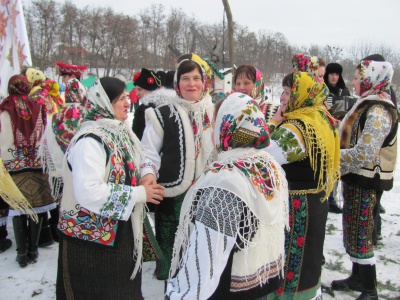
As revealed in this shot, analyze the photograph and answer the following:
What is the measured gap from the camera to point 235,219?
53.4 inches

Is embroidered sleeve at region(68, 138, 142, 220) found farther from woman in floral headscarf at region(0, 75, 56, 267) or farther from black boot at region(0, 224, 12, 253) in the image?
black boot at region(0, 224, 12, 253)

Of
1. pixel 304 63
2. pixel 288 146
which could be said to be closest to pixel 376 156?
pixel 288 146

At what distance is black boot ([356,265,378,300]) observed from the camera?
8.91 ft

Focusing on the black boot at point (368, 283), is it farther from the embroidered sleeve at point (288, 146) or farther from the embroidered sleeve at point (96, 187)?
the embroidered sleeve at point (96, 187)

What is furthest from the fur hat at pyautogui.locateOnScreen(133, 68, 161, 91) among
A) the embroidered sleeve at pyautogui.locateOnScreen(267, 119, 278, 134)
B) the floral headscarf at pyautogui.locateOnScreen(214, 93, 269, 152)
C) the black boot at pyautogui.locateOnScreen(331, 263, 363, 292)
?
the black boot at pyautogui.locateOnScreen(331, 263, 363, 292)

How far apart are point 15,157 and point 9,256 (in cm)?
109

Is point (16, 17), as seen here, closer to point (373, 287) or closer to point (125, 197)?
point (125, 197)

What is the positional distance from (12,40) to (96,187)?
464cm

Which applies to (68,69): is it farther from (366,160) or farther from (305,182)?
(366,160)

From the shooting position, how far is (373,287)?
2.72 meters

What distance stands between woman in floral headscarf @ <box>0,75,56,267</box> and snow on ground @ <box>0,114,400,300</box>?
174mm

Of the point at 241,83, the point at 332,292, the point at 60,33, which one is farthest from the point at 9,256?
the point at 60,33

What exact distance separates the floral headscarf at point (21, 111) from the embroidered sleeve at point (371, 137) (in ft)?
9.75

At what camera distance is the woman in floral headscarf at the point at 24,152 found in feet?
11.0
